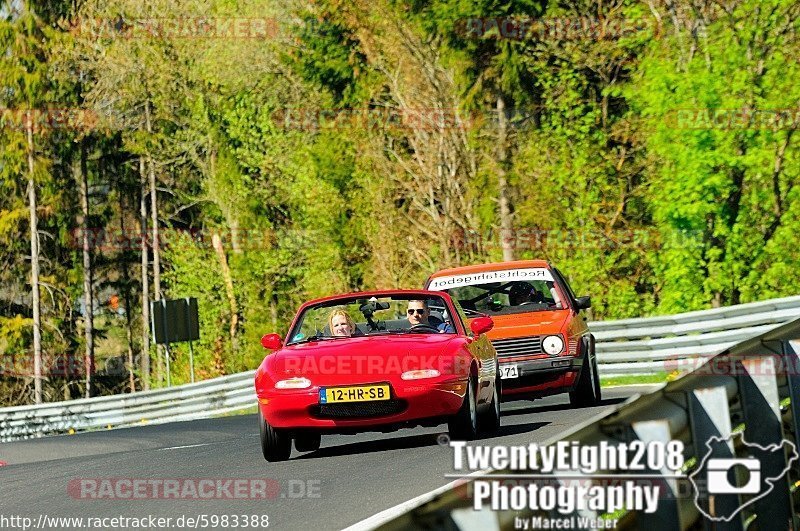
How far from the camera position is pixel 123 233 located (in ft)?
226

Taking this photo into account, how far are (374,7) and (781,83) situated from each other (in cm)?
1903

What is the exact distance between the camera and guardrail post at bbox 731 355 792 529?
20.8 ft

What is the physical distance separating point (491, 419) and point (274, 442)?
6.81 ft

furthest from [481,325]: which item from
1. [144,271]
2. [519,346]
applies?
[144,271]

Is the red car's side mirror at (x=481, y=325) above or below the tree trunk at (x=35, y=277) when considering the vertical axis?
below

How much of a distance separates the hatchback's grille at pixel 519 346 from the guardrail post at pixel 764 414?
30.2 feet

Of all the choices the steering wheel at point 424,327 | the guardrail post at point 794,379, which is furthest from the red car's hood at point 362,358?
the guardrail post at point 794,379

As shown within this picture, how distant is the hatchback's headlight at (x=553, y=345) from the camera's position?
1562 centimetres

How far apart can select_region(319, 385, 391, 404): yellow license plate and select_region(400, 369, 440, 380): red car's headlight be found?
18 cm

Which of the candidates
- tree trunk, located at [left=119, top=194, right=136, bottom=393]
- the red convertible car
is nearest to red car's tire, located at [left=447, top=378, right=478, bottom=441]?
the red convertible car

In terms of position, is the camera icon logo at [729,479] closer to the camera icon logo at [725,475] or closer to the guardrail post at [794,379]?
the camera icon logo at [725,475]

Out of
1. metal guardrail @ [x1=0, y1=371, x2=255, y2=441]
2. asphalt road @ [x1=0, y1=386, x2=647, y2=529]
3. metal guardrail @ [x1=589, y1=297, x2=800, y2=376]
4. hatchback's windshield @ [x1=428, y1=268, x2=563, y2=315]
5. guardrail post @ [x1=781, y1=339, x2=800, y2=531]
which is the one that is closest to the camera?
guardrail post @ [x1=781, y1=339, x2=800, y2=531]

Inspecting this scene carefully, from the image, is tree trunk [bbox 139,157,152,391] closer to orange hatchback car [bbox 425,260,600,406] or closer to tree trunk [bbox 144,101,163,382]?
tree trunk [bbox 144,101,163,382]

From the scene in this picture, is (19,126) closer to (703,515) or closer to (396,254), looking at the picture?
(396,254)
